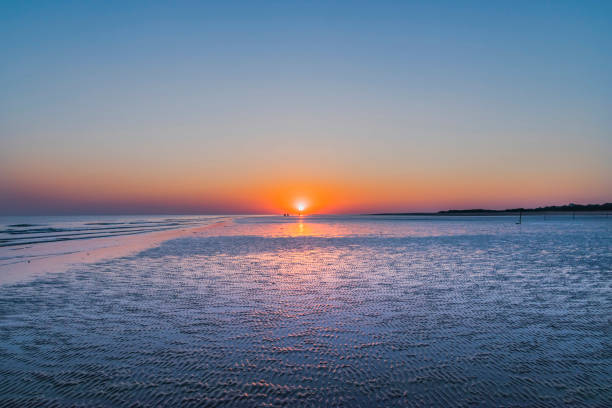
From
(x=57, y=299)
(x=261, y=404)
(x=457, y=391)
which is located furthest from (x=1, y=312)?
(x=457, y=391)

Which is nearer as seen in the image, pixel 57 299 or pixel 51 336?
pixel 51 336

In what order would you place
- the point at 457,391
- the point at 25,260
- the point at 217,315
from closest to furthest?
the point at 457,391, the point at 217,315, the point at 25,260

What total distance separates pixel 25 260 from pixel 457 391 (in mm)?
19953

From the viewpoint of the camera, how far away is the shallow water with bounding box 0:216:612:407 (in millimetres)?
4277

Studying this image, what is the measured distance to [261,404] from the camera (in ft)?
13.1

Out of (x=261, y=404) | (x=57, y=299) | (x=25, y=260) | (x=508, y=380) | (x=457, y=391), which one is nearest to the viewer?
(x=261, y=404)

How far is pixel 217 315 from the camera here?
7.54 m

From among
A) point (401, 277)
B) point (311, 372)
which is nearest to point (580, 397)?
point (311, 372)

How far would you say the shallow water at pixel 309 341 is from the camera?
4277 mm

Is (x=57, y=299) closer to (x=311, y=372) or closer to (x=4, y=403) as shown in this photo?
(x=4, y=403)

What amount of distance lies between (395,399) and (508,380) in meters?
1.65

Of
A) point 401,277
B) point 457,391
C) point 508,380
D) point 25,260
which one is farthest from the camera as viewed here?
point 25,260

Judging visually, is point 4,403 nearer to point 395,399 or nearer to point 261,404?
point 261,404

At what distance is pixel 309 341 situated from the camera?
5961 mm
